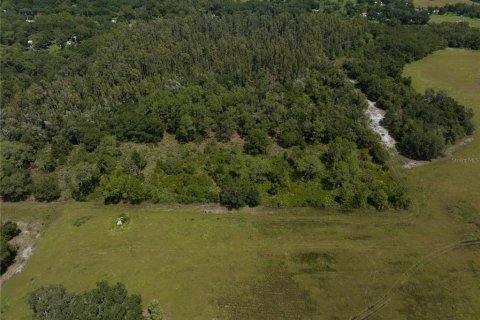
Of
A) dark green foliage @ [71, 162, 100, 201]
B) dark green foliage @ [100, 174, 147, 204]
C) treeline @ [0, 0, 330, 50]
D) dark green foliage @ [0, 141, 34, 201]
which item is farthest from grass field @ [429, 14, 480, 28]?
dark green foliage @ [0, 141, 34, 201]

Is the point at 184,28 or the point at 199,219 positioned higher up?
the point at 184,28

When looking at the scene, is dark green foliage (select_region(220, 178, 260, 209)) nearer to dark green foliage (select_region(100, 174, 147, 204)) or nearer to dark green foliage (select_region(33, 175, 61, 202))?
dark green foliage (select_region(100, 174, 147, 204))

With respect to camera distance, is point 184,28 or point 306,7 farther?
point 306,7

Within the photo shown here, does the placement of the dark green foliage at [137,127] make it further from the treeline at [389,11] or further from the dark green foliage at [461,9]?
the dark green foliage at [461,9]

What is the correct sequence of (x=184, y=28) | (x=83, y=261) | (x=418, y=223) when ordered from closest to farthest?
(x=83, y=261) < (x=418, y=223) < (x=184, y=28)

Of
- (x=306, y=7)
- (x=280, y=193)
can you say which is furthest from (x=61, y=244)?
(x=306, y=7)

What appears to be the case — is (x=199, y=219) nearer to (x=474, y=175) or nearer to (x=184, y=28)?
(x=474, y=175)

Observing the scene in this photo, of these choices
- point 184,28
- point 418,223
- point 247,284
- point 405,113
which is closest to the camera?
point 247,284
